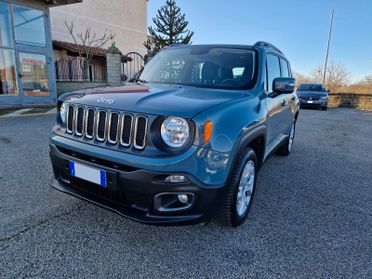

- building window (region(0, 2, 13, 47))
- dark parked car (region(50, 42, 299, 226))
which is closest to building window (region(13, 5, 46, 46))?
building window (region(0, 2, 13, 47))

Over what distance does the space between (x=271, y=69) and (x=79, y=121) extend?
7.72 feet

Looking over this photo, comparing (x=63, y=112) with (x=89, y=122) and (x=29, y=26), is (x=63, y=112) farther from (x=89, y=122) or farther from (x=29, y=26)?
(x=29, y=26)

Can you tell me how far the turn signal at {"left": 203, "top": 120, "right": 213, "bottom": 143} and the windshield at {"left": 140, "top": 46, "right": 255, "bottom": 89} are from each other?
1.05 metres

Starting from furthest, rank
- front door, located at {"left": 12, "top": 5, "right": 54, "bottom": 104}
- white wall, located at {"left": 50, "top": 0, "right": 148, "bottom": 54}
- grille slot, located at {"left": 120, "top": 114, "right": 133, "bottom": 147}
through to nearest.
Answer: white wall, located at {"left": 50, "top": 0, "right": 148, "bottom": 54} → front door, located at {"left": 12, "top": 5, "right": 54, "bottom": 104} → grille slot, located at {"left": 120, "top": 114, "right": 133, "bottom": 147}

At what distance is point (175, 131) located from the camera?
180 cm

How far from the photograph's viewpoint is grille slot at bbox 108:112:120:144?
1931mm

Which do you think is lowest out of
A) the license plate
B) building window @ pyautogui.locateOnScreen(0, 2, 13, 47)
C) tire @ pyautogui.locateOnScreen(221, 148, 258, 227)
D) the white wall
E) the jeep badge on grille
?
tire @ pyautogui.locateOnScreen(221, 148, 258, 227)

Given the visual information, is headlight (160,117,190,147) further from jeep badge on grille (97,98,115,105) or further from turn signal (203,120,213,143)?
jeep badge on grille (97,98,115,105)

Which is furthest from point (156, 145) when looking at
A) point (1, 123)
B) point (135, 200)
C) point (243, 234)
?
point (1, 123)

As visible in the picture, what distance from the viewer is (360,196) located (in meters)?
3.23

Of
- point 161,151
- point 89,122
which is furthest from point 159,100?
point 89,122

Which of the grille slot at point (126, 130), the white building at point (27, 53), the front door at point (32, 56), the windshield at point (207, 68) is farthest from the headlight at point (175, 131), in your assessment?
the front door at point (32, 56)

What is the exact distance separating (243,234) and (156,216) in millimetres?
898

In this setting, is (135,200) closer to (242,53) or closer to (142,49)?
(242,53)
